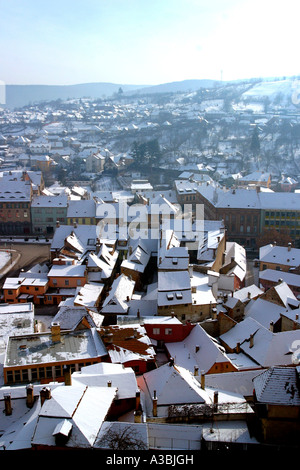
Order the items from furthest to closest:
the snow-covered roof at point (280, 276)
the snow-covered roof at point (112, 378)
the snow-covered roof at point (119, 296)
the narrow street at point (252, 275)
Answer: the narrow street at point (252, 275)
the snow-covered roof at point (280, 276)
the snow-covered roof at point (119, 296)
the snow-covered roof at point (112, 378)

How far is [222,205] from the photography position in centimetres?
5034

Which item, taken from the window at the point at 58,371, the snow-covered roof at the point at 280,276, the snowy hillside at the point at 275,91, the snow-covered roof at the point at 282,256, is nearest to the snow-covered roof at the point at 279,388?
the window at the point at 58,371

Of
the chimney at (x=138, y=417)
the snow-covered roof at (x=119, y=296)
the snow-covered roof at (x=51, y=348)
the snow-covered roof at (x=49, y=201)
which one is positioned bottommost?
the snow-covered roof at (x=119, y=296)

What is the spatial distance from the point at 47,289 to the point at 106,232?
1134 cm

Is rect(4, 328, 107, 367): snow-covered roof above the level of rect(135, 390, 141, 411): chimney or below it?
below

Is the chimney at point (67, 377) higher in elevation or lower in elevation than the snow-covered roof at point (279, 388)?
lower

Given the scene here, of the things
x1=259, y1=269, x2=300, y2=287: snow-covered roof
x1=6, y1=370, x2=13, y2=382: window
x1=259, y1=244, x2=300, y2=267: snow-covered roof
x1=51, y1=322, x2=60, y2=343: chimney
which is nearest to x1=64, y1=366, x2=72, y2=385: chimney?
x1=6, y1=370, x2=13, y2=382: window

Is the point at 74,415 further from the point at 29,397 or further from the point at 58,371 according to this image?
the point at 58,371

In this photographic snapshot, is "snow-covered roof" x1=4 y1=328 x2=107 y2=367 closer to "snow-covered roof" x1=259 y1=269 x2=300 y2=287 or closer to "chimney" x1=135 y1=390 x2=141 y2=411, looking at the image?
"chimney" x1=135 y1=390 x2=141 y2=411

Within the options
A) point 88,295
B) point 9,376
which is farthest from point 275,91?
point 9,376

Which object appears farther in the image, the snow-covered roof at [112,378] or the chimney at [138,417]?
the snow-covered roof at [112,378]

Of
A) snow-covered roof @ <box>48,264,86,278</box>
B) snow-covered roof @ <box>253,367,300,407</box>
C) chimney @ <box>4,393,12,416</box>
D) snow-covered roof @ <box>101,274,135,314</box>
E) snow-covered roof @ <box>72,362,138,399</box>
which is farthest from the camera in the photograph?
snow-covered roof @ <box>48,264,86,278</box>

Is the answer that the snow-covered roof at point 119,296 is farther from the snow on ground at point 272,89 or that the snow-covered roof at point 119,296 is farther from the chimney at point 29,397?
the snow on ground at point 272,89

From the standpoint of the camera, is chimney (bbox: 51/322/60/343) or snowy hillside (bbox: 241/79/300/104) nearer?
chimney (bbox: 51/322/60/343)
